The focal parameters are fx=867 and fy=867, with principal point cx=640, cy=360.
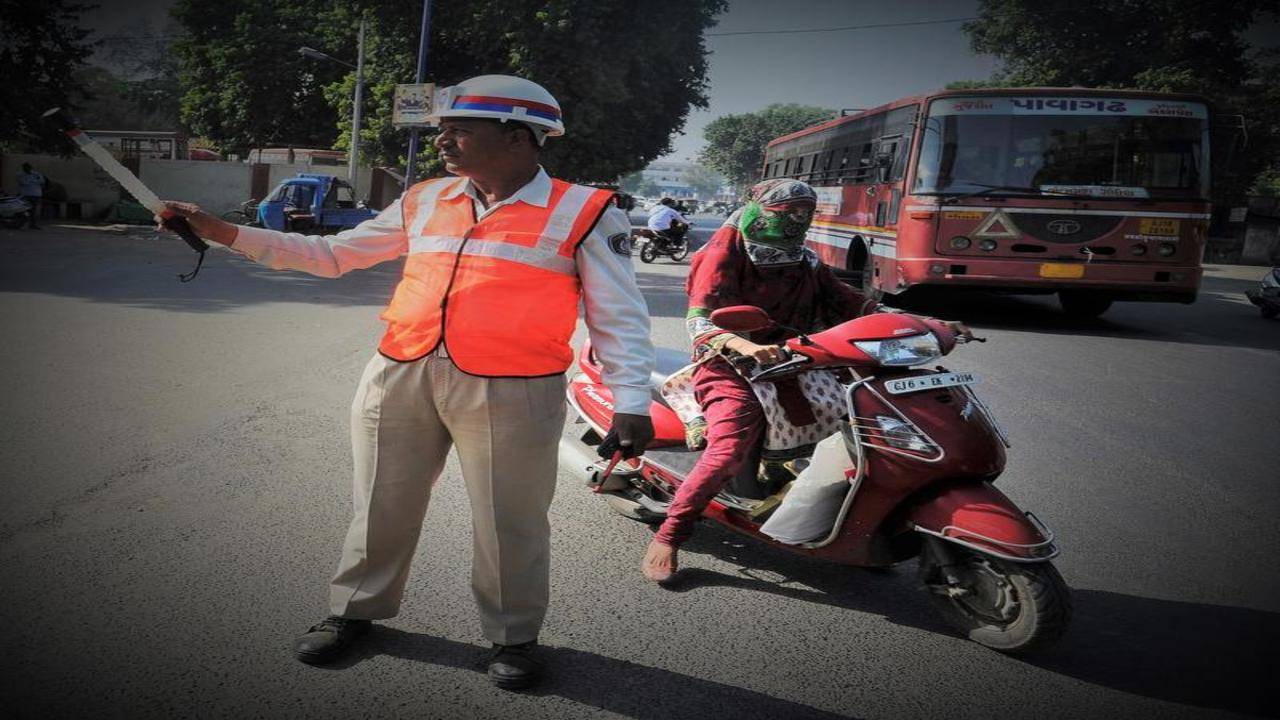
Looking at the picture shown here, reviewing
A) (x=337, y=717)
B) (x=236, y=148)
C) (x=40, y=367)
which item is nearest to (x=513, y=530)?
(x=337, y=717)

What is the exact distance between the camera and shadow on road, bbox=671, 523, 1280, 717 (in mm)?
2832

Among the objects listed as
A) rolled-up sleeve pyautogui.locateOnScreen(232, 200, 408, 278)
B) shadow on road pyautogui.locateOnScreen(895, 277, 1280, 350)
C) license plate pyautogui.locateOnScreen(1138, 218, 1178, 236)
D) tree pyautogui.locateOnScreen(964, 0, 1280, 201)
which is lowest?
shadow on road pyautogui.locateOnScreen(895, 277, 1280, 350)

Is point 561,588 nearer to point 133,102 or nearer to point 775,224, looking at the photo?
point 775,224

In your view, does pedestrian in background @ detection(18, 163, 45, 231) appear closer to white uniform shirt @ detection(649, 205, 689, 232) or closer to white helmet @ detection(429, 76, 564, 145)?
white uniform shirt @ detection(649, 205, 689, 232)

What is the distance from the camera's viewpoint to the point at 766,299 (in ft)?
12.3

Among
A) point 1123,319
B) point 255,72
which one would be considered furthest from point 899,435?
point 255,72

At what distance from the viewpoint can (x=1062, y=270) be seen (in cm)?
1030

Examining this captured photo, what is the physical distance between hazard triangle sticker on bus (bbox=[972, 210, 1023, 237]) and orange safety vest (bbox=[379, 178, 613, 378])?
8846mm

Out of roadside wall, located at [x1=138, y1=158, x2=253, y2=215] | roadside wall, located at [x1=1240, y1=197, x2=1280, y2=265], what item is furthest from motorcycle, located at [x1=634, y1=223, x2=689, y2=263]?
roadside wall, located at [x1=1240, y1=197, x2=1280, y2=265]

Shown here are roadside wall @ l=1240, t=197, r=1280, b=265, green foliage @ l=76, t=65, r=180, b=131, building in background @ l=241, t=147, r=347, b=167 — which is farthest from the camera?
green foliage @ l=76, t=65, r=180, b=131

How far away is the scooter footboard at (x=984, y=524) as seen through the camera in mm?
2768

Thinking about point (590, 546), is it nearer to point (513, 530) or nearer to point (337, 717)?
point (513, 530)

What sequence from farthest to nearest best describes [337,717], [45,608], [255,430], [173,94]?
1. [173,94]
2. [255,430]
3. [45,608]
4. [337,717]

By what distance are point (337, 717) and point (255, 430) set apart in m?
3.14
